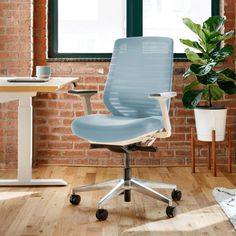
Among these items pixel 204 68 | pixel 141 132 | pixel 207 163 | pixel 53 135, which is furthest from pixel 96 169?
pixel 141 132

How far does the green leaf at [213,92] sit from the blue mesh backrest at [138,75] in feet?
3.22

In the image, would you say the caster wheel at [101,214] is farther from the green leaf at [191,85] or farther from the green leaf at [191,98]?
the green leaf at [191,85]

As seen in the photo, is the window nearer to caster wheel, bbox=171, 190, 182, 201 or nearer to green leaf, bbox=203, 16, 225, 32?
green leaf, bbox=203, 16, 225, 32

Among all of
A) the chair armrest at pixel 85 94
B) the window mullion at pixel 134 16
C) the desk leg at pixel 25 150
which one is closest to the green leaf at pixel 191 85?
the window mullion at pixel 134 16

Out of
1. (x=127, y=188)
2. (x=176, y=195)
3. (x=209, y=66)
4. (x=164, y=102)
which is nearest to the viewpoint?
(x=164, y=102)

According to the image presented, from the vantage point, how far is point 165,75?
12.2 ft

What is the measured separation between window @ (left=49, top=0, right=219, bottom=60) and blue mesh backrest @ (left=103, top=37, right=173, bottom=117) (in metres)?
1.18

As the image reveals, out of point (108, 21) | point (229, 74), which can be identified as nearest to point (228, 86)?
point (229, 74)

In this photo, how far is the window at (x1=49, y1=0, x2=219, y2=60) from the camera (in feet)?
16.6

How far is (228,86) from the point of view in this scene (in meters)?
4.54

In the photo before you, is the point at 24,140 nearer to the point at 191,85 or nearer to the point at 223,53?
the point at 191,85

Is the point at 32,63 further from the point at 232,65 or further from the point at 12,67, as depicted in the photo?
the point at 232,65

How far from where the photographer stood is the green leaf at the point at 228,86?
14.8 ft

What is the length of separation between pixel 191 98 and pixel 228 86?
30cm
